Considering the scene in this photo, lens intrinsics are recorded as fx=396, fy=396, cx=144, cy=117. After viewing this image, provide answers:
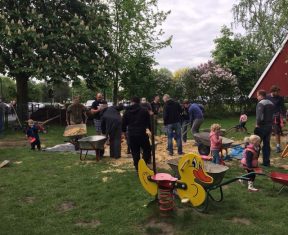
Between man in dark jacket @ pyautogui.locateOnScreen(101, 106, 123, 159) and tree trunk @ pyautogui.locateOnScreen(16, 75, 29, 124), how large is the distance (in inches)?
487

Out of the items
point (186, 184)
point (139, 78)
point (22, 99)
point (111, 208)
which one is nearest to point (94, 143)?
point (111, 208)

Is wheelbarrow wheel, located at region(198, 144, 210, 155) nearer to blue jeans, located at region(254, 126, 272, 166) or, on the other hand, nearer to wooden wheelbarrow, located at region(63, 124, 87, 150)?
blue jeans, located at region(254, 126, 272, 166)

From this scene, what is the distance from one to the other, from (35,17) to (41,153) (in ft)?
33.4

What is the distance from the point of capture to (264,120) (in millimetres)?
9648

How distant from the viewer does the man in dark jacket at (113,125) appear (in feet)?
36.8

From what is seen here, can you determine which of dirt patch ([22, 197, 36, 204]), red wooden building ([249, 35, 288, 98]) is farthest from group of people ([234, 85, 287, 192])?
red wooden building ([249, 35, 288, 98])

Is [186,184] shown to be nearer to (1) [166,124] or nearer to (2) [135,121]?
(2) [135,121]

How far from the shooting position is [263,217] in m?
6.04

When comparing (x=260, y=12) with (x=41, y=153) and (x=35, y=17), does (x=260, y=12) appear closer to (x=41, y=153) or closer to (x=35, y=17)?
(x=35, y=17)

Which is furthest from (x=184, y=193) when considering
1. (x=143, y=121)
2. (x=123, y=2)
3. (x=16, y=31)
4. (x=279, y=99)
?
A: (x=123, y=2)

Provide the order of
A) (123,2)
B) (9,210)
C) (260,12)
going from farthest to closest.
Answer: (123,2), (260,12), (9,210)

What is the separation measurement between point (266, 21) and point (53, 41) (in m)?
11.3

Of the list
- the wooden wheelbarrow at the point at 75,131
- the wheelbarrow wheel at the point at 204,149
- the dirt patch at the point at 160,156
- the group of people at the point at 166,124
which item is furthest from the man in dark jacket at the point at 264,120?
the wooden wheelbarrow at the point at 75,131

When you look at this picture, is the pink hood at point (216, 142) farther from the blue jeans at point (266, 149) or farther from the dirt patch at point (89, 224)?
the dirt patch at point (89, 224)
